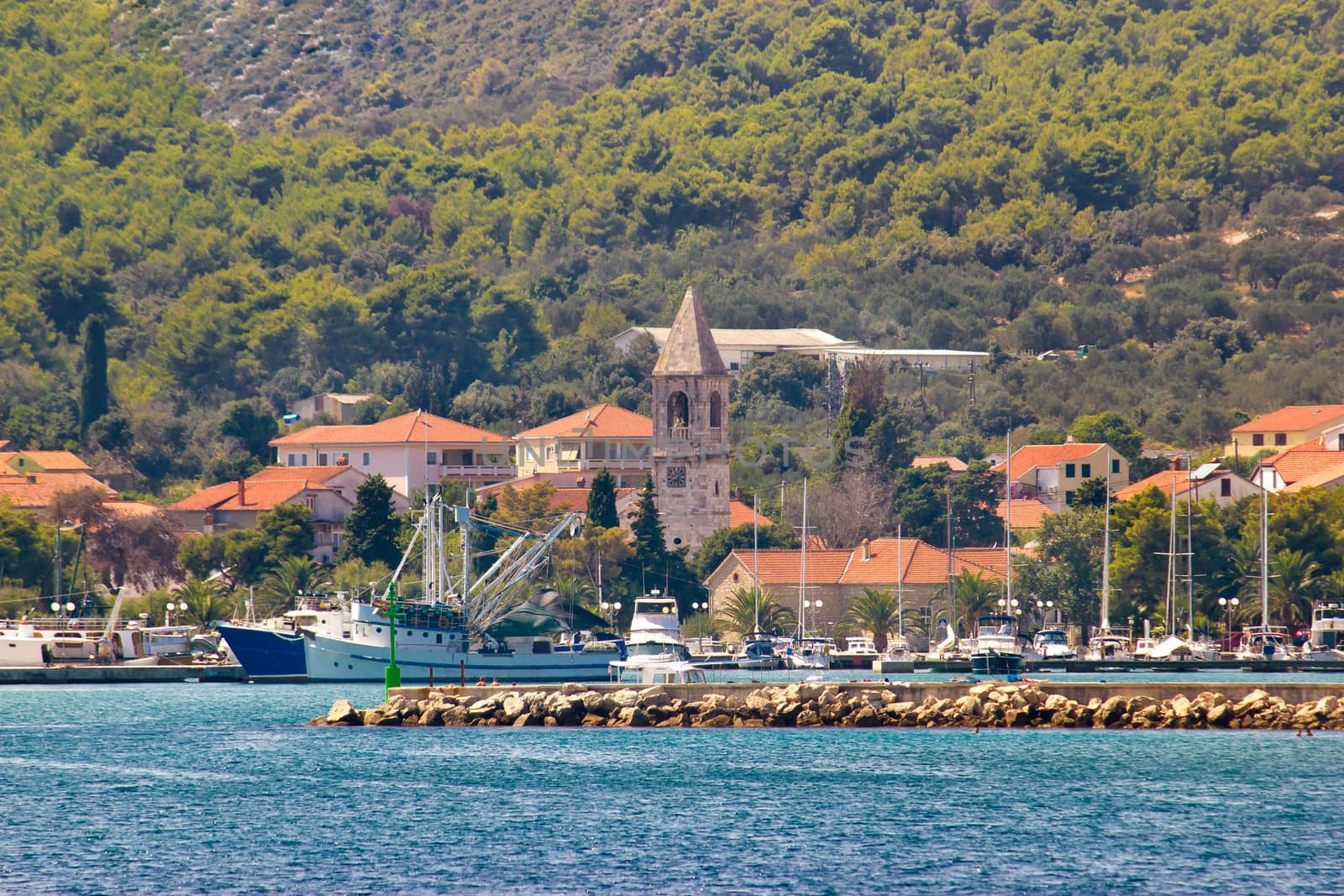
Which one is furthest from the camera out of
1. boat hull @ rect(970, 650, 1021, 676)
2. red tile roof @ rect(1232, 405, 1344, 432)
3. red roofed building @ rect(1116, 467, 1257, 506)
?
red tile roof @ rect(1232, 405, 1344, 432)

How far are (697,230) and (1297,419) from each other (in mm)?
65060

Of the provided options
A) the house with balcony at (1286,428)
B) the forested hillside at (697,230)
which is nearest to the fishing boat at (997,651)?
the house with balcony at (1286,428)

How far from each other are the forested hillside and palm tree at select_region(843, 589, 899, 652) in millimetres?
34462

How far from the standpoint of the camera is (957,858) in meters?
37.0

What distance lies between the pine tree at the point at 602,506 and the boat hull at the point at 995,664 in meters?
23.5

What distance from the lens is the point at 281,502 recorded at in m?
95.4

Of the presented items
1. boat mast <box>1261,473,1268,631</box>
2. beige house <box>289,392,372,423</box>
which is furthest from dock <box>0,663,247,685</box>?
beige house <box>289,392,372,423</box>

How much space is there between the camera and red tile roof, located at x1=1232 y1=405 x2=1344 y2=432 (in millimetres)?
113812

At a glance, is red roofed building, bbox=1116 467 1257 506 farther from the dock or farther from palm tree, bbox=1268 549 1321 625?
the dock

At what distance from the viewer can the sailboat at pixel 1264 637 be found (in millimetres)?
77312

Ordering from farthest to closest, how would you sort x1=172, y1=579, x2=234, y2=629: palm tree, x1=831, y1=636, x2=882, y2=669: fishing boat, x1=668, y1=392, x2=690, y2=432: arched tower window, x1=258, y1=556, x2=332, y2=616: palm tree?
1. x1=668, y1=392, x2=690, y2=432: arched tower window
2. x1=172, y1=579, x2=234, y2=629: palm tree
3. x1=258, y1=556, x2=332, y2=616: palm tree
4. x1=831, y1=636, x2=882, y2=669: fishing boat

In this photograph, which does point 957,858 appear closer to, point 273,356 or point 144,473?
point 144,473

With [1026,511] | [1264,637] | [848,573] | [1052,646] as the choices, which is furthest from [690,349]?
[1264,637]

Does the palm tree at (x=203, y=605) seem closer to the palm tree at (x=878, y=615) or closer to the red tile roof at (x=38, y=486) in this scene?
the red tile roof at (x=38, y=486)
